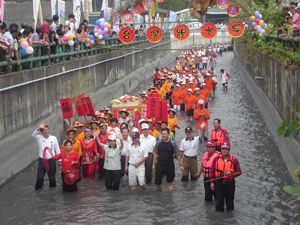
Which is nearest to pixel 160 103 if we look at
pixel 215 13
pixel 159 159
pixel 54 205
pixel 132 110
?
pixel 132 110

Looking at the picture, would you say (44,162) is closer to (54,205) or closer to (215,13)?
(54,205)

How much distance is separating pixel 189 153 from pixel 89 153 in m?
2.29

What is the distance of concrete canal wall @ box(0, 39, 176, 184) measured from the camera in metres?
15.8

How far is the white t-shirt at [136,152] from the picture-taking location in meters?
13.9

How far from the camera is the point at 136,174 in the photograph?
1404 centimetres

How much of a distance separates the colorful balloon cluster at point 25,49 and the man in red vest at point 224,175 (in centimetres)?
785

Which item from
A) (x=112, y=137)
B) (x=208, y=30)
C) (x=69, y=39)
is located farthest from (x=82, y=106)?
(x=208, y=30)

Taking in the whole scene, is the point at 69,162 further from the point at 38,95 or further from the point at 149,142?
the point at 38,95

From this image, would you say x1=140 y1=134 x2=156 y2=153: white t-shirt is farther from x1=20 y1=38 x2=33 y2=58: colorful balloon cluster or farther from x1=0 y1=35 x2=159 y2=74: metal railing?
x1=20 y1=38 x2=33 y2=58: colorful balloon cluster

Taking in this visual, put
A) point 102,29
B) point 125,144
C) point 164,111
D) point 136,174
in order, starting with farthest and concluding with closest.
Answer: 1. point 102,29
2. point 164,111
3. point 125,144
4. point 136,174

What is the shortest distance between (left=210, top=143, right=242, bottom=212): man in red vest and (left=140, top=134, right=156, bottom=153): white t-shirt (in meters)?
2.25

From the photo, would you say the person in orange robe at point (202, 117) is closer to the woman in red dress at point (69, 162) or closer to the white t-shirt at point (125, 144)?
the white t-shirt at point (125, 144)

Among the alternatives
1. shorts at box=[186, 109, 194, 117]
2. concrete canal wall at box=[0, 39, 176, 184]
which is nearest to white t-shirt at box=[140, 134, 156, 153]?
concrete canal wall at box=[0, 39, 176, 184]

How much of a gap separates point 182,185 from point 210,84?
1759 cm
